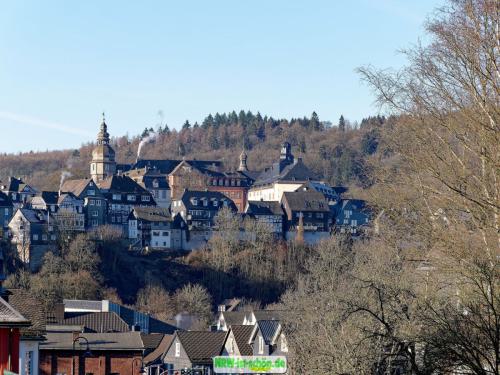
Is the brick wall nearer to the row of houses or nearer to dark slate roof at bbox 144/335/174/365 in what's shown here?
the row of houses

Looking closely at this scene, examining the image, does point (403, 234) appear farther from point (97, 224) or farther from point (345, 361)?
point (97, 224)

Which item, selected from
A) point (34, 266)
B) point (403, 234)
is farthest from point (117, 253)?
point (403, 234)

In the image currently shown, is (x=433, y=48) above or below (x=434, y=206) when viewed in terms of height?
above

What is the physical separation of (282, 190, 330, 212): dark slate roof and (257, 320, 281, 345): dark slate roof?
95070 millimetres

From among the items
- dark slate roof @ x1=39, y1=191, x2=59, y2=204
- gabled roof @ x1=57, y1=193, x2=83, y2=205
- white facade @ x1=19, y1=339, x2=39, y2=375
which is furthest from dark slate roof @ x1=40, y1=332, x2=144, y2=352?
dark slate roof @ x1=39, y1=191, x2=59, y2=204

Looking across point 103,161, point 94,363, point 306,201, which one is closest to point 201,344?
point 94,363

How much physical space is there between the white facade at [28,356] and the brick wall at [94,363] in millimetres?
11807

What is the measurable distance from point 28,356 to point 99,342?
18876 millimetres

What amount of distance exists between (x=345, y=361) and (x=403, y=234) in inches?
148

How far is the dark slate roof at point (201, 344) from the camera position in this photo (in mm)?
61469

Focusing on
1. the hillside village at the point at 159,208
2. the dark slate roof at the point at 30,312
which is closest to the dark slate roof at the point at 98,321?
the dark slate roof at the point at 30,312

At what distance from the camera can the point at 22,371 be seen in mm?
31828

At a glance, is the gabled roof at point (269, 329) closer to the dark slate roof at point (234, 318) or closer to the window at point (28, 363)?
the dark slate roof at point (234, 318)

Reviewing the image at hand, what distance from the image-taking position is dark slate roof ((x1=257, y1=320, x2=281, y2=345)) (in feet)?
192
